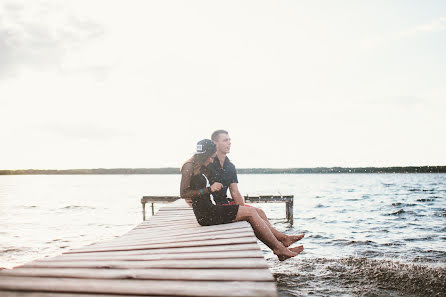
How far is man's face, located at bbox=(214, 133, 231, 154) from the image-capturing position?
6.00 m

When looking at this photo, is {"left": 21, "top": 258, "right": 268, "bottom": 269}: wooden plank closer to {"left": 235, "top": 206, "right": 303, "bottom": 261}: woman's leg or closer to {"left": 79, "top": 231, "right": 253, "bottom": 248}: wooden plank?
{"left": 79, "top": 231, "right": 253, "bottom": 248}: wooden plank

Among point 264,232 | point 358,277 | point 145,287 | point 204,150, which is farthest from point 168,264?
point 358,277

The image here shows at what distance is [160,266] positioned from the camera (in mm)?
3170

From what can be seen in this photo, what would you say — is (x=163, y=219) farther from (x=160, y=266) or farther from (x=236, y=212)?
(x=160, y=266)

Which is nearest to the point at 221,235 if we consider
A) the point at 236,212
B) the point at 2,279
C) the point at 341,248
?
the point at 236,212

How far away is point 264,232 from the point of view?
208 inches

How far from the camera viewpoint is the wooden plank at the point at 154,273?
2.79 m

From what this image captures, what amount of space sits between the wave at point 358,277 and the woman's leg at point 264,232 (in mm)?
1386

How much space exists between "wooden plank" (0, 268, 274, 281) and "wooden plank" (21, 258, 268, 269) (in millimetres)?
103

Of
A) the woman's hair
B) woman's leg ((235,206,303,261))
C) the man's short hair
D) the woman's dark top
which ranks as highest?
the man's short hair

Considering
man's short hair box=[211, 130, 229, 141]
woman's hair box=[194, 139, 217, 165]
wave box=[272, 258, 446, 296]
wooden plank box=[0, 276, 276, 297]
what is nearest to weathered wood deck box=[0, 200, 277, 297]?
wooden plank box=[0, 276, 276, 297]

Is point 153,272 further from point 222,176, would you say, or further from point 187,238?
point 222,176

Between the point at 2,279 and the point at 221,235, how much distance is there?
253cm

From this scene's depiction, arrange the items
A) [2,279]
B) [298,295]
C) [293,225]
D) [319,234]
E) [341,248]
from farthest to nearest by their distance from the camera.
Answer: [293,225] → [319,234] → [341,248] → [298,295] → [2,279]
